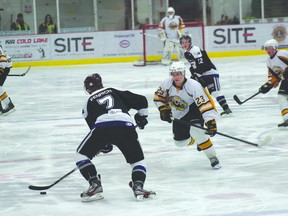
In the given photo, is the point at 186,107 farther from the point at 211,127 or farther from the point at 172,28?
the point at 172,28

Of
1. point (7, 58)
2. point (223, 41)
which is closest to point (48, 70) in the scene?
point (223, 41)

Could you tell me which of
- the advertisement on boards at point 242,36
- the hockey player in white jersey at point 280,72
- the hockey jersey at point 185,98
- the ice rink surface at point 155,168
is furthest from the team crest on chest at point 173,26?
the hockey jersey at point 185,98

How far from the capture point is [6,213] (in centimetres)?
523

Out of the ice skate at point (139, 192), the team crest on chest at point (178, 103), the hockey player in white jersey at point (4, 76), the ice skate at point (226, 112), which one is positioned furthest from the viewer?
the hockey player in white jersey at point (4, 76)

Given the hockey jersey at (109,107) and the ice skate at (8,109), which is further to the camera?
the ice skate at (8,109)

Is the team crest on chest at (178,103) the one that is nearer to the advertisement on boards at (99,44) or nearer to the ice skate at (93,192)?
the ice skate at (93,192)

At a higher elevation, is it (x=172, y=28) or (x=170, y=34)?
(x=172, y=28)

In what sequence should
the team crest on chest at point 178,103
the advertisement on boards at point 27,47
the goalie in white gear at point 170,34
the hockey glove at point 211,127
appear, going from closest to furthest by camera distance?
the hockey glove at point 211,127 → the team crest on chest at point 178,103 → the goalie in white gear at point 170,34 → the advertisement on boards at point 27,47

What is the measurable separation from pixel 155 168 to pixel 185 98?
0.75 metres

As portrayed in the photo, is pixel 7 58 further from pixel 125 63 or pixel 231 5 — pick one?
pixel 231 5

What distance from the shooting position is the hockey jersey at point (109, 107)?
17.8 feet

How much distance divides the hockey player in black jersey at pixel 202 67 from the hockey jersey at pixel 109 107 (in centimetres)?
385

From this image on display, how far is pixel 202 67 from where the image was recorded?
9617mm

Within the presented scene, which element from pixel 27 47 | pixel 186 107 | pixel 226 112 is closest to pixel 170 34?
pixel 27 47
